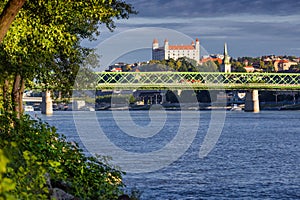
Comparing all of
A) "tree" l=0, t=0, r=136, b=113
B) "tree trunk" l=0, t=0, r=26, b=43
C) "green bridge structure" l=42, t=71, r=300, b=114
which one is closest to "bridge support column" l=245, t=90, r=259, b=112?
"green bridge structure" l=42, t=71, r=300, b=114

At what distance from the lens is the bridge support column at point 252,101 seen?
13910 centimetres

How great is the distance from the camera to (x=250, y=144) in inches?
2084

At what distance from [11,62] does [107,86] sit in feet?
276

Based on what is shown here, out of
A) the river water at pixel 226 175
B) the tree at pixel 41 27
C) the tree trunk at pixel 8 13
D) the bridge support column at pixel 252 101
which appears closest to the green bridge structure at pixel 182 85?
the bridge support column at pixel 252 101

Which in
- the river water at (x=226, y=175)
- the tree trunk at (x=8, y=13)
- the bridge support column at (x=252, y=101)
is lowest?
the river water at (x=226, y=175)

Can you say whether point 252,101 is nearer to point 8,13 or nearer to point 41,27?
point 41,27

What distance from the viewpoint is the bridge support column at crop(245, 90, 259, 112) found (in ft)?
456

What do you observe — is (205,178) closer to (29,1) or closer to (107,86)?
(29,1)

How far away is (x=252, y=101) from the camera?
469ft

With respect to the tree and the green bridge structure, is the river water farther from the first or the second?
the green bridge structure

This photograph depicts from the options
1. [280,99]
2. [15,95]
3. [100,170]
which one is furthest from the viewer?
[280,99]

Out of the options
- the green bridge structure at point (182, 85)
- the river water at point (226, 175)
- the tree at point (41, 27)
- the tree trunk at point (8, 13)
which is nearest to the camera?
the tree trunk at point (8, 13)

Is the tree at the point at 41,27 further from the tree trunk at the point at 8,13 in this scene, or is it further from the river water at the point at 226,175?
the river water at the point at 226,175

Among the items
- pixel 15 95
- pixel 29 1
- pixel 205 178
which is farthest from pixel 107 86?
pixel 29 1
